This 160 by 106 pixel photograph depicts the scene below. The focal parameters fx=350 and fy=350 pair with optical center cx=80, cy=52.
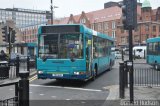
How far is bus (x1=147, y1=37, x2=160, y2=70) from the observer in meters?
28.3

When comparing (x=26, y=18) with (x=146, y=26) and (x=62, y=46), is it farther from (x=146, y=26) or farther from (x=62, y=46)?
(x=62, y=46)

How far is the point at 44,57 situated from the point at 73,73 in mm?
1672

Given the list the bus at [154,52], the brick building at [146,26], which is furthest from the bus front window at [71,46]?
the brick building at [146,26]

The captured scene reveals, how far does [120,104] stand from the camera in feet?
36.0

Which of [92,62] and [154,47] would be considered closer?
[92,62]

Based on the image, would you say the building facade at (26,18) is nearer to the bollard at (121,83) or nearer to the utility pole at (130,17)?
the bollard at (121,83)

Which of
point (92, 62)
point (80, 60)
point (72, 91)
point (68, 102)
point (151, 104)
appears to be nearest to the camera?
point (151, 104)

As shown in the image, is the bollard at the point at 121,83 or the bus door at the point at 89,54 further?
the bus door at the point at 89,54

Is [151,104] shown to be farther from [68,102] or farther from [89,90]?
[89,90]

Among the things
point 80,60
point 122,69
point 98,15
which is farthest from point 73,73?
point 98,15

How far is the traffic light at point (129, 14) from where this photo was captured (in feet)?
36.8

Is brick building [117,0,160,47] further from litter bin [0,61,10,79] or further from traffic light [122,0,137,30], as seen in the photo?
traffic light [122,0,137,30]

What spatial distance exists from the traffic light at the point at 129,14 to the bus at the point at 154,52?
55.1 ft

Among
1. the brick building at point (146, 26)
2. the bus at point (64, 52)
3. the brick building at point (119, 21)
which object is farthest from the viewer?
the brick building at point (119, 21)
